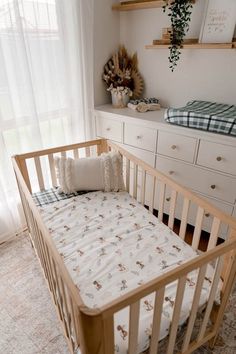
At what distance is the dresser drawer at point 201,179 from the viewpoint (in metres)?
1.82

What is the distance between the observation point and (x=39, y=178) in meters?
1.97

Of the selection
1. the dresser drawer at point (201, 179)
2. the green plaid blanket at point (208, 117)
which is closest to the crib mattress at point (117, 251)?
the dresser drawer at point (201, 179)

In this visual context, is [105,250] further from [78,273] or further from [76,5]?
[76,5]

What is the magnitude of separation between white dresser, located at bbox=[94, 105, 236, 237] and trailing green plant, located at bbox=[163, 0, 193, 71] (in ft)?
1.84

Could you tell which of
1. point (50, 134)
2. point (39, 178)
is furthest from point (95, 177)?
point (50, 134)

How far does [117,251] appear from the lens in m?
1.43

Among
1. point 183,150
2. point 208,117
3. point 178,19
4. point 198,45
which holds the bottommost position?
point 183,150

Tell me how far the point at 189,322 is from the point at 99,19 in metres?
2.45

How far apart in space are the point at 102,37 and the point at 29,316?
2.37 metres

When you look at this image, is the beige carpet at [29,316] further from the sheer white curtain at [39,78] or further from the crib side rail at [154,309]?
the sheer white curtain at [39,78]

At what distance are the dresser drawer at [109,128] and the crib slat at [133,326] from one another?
1692 millimetres

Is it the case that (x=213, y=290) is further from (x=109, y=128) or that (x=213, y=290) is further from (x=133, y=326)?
(x=109, y=128)

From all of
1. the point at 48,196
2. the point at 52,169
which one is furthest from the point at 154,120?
the point at 48,196

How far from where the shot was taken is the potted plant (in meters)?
2.44
